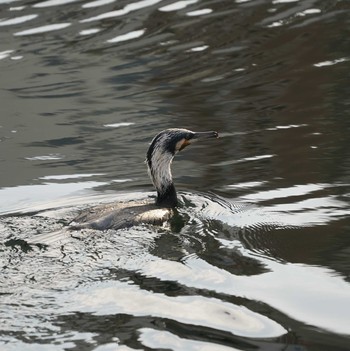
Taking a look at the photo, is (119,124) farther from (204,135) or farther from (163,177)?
(163,177)

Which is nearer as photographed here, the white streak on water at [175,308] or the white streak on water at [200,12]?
the white streak on water at [175,308]

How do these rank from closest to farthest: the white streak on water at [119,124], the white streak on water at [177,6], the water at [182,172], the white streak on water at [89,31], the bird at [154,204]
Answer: the water at [182,172] → the bird at [154,204] → the white streak on water at [119,124] → the white streak on water at [89,31] → the white streak on water at [177,6]

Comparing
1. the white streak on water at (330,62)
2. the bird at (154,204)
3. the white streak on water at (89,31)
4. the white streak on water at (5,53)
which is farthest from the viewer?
the white streak on water at (89,31)

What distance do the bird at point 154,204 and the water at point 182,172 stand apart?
0.15 meters

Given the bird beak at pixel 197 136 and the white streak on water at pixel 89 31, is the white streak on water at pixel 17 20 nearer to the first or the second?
the white streak on water at pixel 89 31

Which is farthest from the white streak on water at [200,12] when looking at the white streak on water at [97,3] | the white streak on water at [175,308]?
the white streak on water at [175,308]

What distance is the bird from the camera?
28.1 feet

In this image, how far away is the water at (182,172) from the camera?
6648 millimetres

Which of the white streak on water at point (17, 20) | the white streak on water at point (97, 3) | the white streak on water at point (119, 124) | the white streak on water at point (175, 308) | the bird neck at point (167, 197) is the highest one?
the white streak on water at point (17, 20)

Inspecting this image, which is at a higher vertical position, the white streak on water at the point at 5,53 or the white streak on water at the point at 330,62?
the white streak on water at the point at 5,53

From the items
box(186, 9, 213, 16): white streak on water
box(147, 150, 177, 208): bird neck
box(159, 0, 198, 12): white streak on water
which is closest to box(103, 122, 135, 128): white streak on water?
box(147, 150, 177, 208): bird neck

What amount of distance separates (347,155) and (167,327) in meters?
3.83

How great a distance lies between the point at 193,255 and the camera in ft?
25.6

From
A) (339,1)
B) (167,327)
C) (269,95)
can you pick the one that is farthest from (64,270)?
(339,1)
